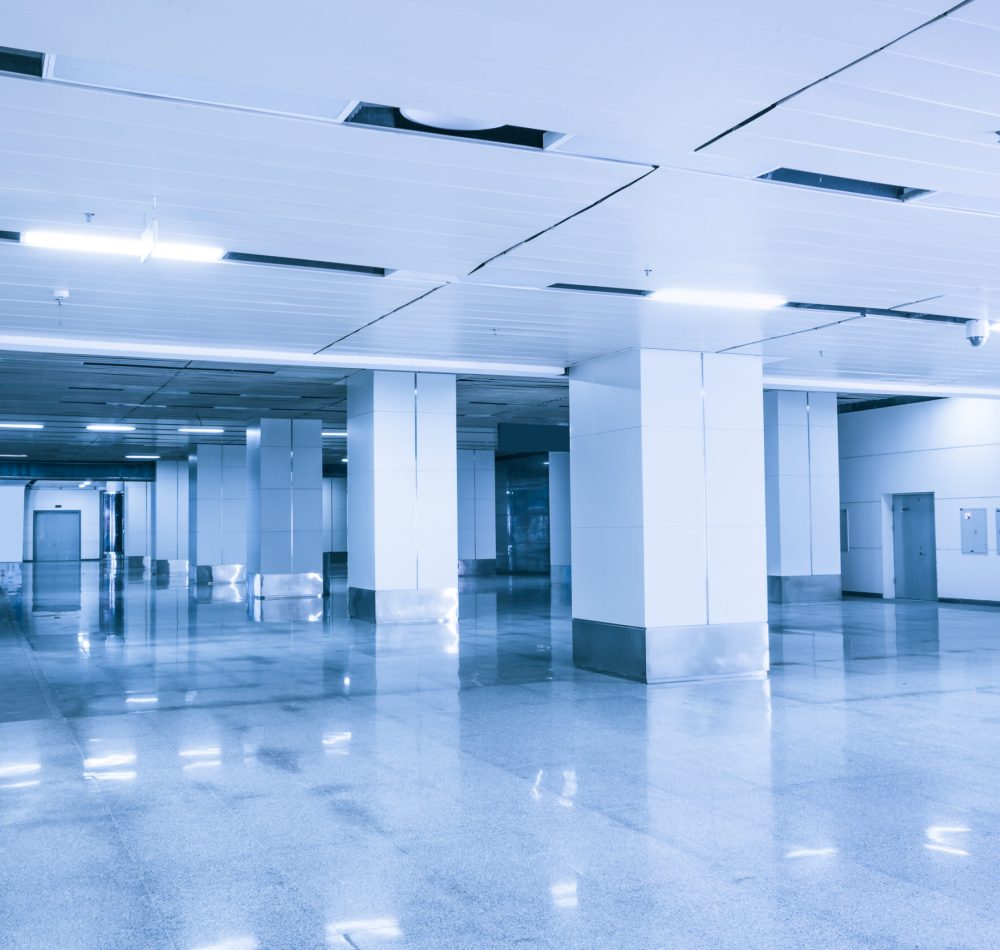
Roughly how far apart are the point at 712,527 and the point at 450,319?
5325 mm

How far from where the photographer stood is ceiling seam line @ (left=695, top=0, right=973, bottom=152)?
5442 mm

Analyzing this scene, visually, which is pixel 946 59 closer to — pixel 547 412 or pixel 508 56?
pixel 508 56

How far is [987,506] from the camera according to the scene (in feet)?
92.7

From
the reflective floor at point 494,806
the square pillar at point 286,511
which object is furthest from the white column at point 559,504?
the reflective floor at point 494,806

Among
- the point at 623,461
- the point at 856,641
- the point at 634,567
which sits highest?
the point at 623,461

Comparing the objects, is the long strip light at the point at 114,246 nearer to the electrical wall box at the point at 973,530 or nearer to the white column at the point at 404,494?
the white column at the point at 404,494

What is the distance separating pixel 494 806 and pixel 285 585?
24.7 m

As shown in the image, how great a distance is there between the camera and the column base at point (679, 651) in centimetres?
1541

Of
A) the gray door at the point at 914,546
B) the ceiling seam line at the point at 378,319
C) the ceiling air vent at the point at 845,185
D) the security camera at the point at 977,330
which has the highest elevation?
the ceiling seam line at the point at 378,319

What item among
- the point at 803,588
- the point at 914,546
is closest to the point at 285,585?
the point at 803,588

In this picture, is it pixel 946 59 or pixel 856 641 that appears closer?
pixel 946 59

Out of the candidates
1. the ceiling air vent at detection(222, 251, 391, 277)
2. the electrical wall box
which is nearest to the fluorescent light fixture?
the ceiling air vent at detection(222, 251, 391, 277)

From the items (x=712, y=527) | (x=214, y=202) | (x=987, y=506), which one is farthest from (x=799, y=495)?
(x=214, y=202)

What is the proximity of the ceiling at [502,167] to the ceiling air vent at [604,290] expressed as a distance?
147 millimetres
